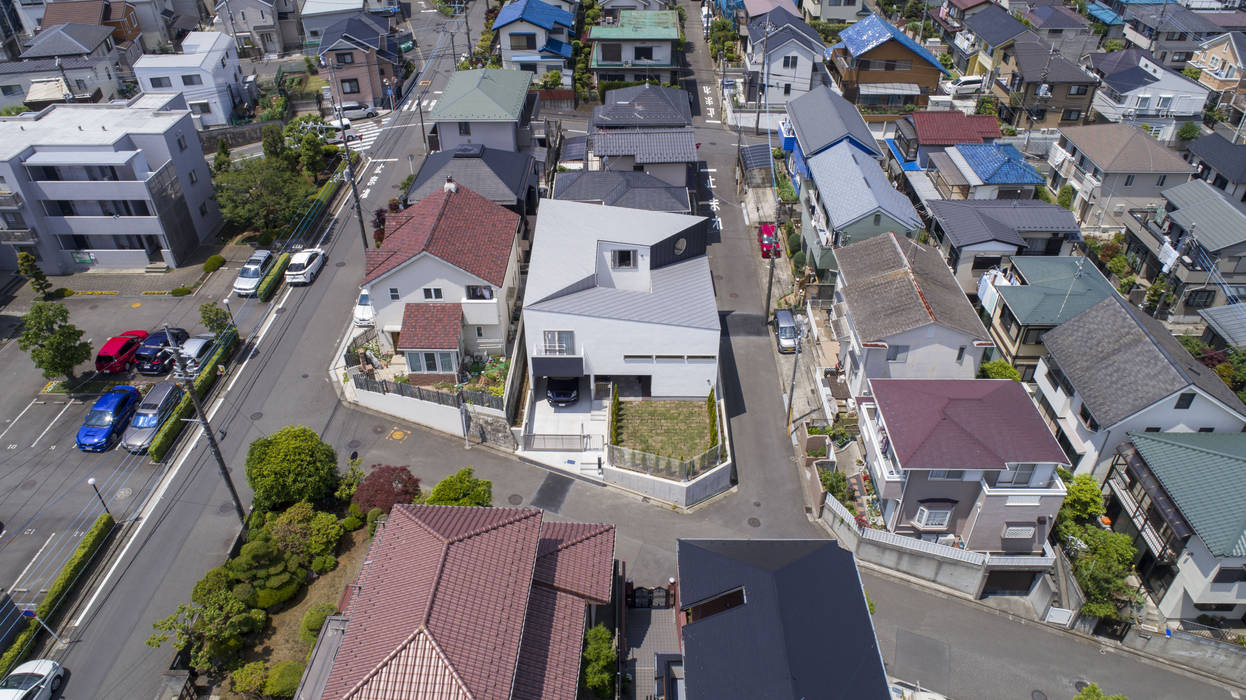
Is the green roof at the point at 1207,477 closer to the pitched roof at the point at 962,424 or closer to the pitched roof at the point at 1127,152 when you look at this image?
the pitched roof at the point at 962,424

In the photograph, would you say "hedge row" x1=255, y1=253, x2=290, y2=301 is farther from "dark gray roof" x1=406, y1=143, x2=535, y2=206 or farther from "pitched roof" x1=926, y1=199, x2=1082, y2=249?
"pitched roof" x1=926, y1=199, x2=1082, y2=249

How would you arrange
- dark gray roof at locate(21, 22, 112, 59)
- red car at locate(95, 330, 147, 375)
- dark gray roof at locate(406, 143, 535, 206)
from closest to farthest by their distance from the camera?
red car at locate(95, 330, 147, 375) < dark gray roof at locate(406, 143, 535, 206) < dark gray roof at locate(21, 22, 112, 59)

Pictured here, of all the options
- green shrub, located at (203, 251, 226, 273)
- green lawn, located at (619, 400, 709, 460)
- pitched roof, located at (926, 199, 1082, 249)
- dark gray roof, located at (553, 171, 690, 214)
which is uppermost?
dark gray roof, located at (553, 171, 690, 214)

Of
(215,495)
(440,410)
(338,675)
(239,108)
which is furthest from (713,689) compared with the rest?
(239,108)

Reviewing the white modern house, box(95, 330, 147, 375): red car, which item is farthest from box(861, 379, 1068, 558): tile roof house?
the white modern house

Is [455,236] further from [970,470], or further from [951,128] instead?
[951,128]

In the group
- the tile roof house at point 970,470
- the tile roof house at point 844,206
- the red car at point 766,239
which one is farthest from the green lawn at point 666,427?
the red car at point 766,239
